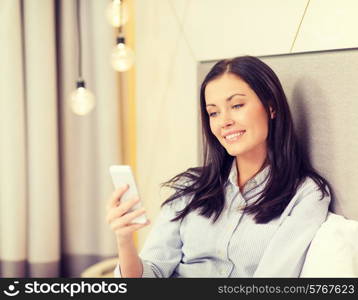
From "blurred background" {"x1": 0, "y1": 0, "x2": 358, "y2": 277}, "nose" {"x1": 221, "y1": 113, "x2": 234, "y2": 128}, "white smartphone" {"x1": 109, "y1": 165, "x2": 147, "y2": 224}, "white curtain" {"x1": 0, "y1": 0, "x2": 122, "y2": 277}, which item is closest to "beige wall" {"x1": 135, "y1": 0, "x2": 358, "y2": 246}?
"blurred background" {"x1": 0, "y1": 0, "x2": 358, "y2": 277}

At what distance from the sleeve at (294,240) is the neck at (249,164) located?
19 centimetres

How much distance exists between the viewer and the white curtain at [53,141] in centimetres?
181

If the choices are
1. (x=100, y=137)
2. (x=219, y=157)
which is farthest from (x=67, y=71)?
(x=219, y=157)

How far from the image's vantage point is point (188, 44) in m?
1.79

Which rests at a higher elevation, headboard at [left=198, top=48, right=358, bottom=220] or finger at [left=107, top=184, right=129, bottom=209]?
headboard at [left=198, top=48, right=358, bottom=220]

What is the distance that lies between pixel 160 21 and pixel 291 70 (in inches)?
30.2

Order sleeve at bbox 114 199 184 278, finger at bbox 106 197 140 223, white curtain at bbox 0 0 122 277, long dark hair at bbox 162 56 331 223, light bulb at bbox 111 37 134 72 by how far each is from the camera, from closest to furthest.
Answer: finger at bbox 106 197 140 223, long dark hair at bbox 162 56 331 223, sleeve at bbox 114 199 184 278, light bulb at bbox 111 37 134 72, white curtain at bbox 0 0 122 277

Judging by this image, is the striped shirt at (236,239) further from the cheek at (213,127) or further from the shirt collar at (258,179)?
the cheek at (213,127)

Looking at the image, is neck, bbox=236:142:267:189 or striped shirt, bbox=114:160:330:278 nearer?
striped shirt, bbox=114:160:330:278

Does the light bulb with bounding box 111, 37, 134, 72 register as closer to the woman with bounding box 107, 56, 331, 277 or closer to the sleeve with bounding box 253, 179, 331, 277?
the woman with bounding box 107, 56, 331, 277

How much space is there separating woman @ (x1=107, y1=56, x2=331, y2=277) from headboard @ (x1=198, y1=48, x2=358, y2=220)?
0.14 feet

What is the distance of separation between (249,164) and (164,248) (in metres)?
0.33

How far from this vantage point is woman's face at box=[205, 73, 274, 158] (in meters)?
1.23

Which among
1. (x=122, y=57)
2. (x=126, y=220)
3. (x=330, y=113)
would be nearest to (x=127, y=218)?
(x=126, y=220)
